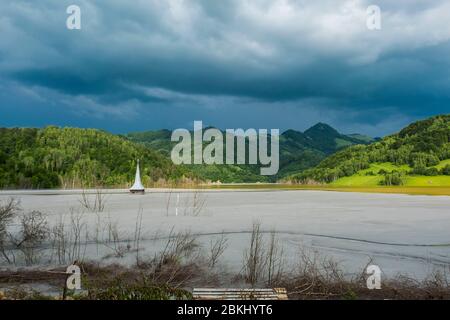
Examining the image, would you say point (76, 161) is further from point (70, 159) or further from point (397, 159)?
point (397, 159)

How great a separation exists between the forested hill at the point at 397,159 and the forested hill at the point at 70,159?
44976 mm

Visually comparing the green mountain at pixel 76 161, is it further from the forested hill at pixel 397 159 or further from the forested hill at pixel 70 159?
the forested hill at pixel 397 159

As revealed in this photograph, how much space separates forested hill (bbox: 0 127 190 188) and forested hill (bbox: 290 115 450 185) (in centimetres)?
4498

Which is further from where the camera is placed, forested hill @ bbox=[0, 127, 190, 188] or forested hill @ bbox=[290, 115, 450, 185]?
forested hill @ bbox=[290, 115, 450, 185]

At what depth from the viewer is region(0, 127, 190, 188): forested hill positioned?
86500 mm

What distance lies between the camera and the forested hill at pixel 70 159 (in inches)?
3406

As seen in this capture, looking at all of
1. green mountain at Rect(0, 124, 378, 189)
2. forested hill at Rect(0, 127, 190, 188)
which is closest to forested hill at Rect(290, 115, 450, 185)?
green mountain at Rect(0, 124, 378, 189)

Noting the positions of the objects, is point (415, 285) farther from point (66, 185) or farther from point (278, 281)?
point (66, 185)

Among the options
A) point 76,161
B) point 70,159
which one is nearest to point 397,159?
point 76,161

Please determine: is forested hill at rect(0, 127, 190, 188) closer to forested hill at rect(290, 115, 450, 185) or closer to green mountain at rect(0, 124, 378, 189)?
green mountain at rect(0, 124, 378, 189)

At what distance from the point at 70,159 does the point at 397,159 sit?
97536 mm
